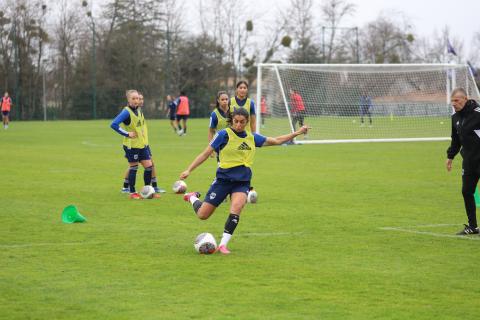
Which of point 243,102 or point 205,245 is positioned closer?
point 205,245

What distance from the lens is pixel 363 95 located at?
33.1 meters

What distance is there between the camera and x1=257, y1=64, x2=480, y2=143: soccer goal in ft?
105

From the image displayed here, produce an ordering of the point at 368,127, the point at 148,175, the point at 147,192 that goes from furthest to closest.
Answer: the point at 368,127 → the point at 148,175 → the point at 147,192

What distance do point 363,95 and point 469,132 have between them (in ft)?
76.2

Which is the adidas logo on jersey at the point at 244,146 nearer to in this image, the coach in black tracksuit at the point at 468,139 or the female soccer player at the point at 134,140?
the coach in black tracksuit at the point at 468,139

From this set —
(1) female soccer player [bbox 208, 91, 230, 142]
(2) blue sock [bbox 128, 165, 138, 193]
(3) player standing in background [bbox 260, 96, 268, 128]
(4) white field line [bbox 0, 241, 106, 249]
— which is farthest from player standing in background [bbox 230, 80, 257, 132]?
(3) player standing in background [bbox 260, 96, 268, 128]

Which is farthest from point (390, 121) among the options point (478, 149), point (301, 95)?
point (478, 149)

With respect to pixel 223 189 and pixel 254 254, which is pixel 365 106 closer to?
pixel 223 189

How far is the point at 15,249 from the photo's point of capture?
30.0 feet

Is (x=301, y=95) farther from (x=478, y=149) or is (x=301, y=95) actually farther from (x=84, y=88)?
(x=84, y=88)

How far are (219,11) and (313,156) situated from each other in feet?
175

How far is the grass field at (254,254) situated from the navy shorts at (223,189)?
1.99ft

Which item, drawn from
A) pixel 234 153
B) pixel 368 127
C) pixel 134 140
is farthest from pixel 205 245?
pixel 368 127

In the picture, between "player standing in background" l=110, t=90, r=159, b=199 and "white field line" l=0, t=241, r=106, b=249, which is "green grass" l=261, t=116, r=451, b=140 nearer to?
"player standing in background" l=110, t=90, r=159, b=199
